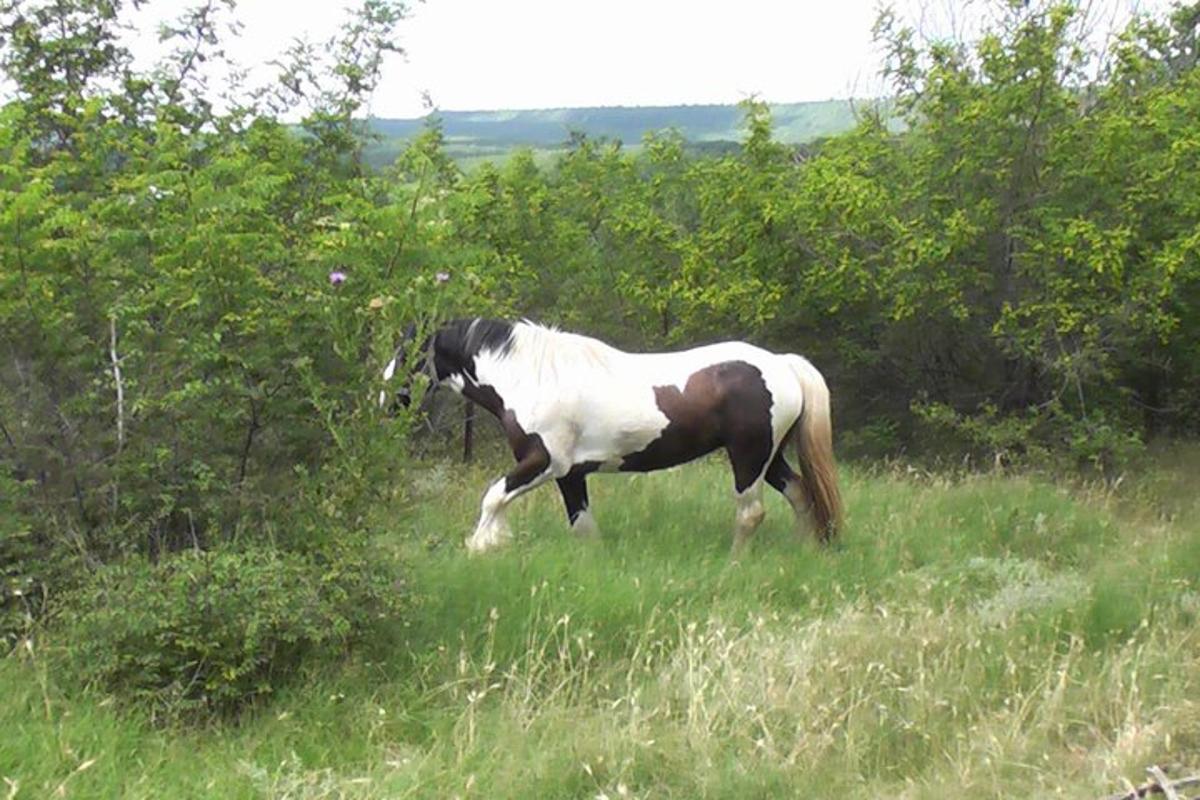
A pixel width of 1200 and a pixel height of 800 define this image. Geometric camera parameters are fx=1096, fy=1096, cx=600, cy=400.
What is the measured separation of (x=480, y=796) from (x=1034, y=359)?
960 centimetres

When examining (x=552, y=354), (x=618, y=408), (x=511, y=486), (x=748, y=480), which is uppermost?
(x=552, y=354)

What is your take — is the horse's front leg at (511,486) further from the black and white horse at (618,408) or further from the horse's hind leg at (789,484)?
the horse's hind leg at (789,484)

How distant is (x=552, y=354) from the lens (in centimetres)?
652

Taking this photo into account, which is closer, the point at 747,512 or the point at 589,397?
the point at 589,397

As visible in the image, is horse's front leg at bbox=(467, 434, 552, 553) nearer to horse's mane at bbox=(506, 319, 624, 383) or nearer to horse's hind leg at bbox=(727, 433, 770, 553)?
horse's mane at bbox=(506, 319, 624, 383)

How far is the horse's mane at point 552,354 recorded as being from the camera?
6.46 meters

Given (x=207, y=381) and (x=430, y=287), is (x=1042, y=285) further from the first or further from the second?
(x=207, y=381)

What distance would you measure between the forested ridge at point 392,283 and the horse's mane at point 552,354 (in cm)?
64

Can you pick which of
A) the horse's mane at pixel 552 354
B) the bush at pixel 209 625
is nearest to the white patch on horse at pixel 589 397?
the horse's mane at pixel 552 354

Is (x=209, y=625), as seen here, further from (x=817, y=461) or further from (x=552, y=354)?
(x=817, y=461)

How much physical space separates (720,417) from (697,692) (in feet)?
9.36

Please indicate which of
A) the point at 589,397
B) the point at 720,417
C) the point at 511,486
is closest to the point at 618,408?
the point at 589,397

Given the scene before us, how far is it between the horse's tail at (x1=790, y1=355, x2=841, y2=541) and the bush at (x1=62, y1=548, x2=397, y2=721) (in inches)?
127

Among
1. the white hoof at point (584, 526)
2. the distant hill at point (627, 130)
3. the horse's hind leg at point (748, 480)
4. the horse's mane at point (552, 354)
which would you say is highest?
the distant hill at point (627, 130)
